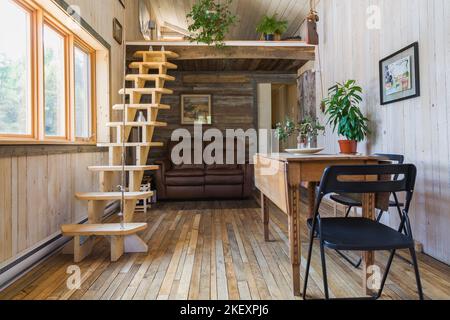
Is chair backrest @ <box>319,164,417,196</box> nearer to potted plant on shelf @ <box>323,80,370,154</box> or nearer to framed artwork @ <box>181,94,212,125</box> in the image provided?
potted plant on shelf @ <box>323,80,370,154</box>

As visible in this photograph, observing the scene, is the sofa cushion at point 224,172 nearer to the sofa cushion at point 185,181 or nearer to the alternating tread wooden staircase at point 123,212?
the sofa cushion at point 185,181

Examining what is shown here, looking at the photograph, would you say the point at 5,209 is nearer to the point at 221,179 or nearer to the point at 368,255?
the point at 368,255

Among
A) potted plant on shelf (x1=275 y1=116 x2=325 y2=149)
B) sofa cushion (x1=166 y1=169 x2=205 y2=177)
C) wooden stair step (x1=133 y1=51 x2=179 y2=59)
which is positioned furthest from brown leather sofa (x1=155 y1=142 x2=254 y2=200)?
potted plant on shelf (x1=275 y1=116 x2=325 y2=149)

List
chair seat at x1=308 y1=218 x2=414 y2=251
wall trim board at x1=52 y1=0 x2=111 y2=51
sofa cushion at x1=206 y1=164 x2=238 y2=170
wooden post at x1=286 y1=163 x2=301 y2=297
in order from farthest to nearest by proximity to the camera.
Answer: sofa cushion at x1=206 y1=164 x2=238 y2=170 → wall trim board at x1=52 y1=0 x2=111 y2=51 → wooden post at x1=286 y1=163 x2=301 y2=297 → chair seat at x1=308 y1=218 x2=414 y2=251

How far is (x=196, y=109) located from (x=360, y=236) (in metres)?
4.68

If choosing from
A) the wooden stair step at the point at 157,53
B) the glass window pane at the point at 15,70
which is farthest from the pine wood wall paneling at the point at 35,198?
the wooden stair step at the point at 157,53

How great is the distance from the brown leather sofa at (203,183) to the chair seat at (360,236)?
9.69ft

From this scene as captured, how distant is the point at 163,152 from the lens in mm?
5535

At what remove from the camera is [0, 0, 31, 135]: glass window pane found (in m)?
1.99

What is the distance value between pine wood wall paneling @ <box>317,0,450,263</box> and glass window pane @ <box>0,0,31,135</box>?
2996mm

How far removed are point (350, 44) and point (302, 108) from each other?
6.42 feet

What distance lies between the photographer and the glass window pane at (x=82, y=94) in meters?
3.14

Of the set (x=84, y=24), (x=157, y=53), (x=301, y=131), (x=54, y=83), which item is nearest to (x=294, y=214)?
(x=301, y=131)

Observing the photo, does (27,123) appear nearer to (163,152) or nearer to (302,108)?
(163,152)
